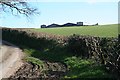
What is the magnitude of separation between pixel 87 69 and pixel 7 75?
4.92m

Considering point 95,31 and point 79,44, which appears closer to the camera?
point 79,44

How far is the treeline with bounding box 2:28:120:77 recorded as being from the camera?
16.7 m

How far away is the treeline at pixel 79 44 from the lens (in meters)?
16.7

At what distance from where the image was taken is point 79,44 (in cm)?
2900

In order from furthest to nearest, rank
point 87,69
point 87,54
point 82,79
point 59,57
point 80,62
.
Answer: point 59,57 → point 87,54 → point 80,62 → point 87,69 → point 82,79

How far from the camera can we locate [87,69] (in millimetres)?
21344

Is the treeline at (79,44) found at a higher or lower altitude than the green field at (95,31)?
lower

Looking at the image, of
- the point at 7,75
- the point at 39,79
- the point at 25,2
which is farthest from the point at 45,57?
the point at 25,2

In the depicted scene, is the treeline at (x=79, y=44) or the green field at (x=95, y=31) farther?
the green field at (x=95, y=31)

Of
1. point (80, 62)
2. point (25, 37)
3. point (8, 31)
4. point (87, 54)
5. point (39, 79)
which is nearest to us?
point (39, 79)

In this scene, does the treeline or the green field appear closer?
the treeline

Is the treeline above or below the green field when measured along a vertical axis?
below

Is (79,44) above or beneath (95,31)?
beneath

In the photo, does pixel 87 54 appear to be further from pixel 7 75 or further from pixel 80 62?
pixel 7 75
